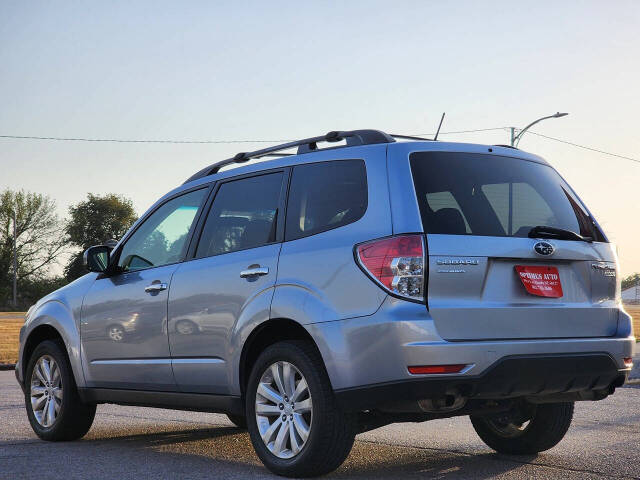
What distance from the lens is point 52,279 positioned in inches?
3408

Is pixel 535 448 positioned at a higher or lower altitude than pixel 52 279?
higher

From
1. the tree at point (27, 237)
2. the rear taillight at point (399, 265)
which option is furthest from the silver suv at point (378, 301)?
the tree at point (27, 237)

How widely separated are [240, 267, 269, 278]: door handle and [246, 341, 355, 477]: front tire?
458mm

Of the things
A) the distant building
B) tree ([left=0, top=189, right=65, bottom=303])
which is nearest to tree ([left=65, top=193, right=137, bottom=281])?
tree ([left=0, top=189, right=65, bottom=303])

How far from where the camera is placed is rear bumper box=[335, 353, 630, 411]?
5.18 meters

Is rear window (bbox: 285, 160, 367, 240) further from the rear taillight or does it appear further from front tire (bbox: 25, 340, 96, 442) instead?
front tire (bbox: 25, 340, 96, 442)

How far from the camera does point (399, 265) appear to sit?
5230mm

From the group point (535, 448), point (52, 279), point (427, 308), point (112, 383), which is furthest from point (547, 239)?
point (52, 279)

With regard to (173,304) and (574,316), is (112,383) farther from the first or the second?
(574,316)

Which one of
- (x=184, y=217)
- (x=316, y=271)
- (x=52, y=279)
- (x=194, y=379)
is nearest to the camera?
(x=316, y=271)

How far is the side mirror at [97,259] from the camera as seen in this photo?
7.70 metres

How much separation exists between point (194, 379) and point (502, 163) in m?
2.45

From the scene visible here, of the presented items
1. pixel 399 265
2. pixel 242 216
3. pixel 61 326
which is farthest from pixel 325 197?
pixel 61 326

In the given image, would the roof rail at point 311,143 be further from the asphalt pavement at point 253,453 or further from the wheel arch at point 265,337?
the asphalt pavement at point 253,453
